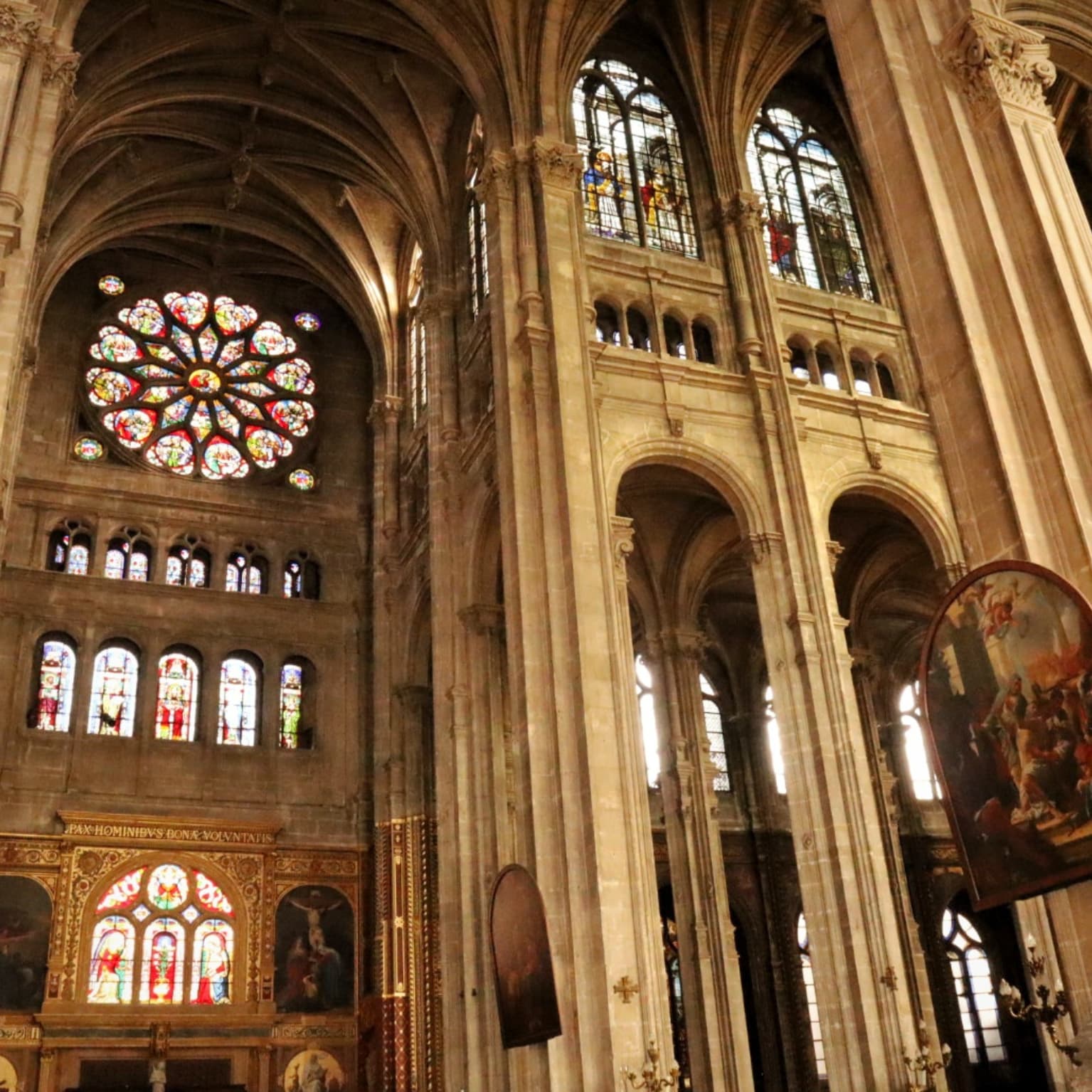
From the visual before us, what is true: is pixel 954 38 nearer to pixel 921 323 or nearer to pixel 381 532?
pixel 921 323

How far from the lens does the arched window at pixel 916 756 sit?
2616cm

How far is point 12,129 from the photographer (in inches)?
560

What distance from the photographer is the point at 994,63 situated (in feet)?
34.0

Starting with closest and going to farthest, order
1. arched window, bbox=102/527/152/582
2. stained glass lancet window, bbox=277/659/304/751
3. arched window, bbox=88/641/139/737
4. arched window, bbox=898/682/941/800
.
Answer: arched window, bbox=88/641/139/737 < stained glass lancet window, bbox=277/659/304/751 < arched window, bbox=102/527/152/582 < arched window, bbox=898/682/941/800

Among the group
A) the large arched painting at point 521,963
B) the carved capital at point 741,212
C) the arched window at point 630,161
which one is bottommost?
the large arched painting at point 521,963

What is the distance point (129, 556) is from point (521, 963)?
42.1ft

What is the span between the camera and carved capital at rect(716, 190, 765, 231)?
20938 millimetres

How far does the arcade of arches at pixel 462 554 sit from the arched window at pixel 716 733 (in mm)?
79

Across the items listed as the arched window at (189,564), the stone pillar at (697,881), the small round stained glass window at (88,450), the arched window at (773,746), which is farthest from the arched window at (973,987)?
the small round stained glass window at (88,450)

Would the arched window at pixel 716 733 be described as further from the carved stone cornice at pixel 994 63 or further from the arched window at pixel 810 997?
the carved stone cornice at pixel 994 63

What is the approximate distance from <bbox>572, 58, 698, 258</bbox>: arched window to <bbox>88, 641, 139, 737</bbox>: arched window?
11677 millimetres

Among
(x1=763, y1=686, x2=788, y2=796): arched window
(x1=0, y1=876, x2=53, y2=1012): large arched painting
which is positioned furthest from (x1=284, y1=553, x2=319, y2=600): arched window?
(x1=763, y1=686, x2=788, y2=796): arched window

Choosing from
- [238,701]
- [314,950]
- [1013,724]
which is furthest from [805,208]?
[1013,724]

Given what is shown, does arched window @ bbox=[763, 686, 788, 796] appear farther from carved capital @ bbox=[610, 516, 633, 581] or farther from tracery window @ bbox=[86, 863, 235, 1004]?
tracery window @ bbox=[86, 863, 235, 1004]
